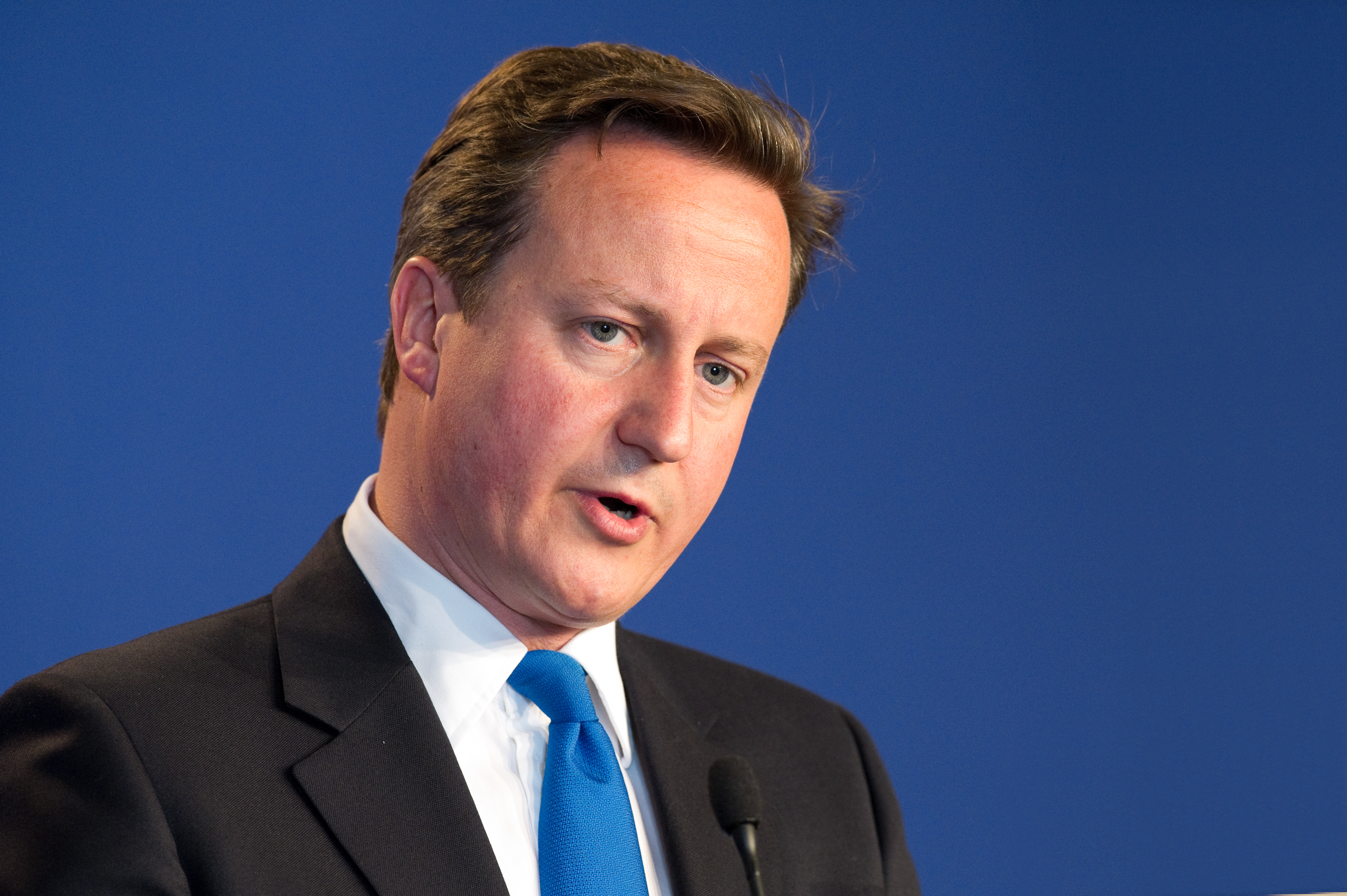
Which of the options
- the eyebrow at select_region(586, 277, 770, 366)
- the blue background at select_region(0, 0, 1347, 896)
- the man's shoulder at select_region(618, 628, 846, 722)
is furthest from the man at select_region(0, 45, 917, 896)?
the blue background at select_region(0, 0, 1347, 896)

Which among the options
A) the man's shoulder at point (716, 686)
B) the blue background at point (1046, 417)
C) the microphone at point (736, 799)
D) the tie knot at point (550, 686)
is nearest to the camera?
the microphone at point (736, 799)

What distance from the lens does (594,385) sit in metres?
1.38

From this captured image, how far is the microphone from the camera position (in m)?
1.36

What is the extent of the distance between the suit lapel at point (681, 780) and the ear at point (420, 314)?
18.6 inches

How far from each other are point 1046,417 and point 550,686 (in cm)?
159

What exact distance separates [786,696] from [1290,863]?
1.44m

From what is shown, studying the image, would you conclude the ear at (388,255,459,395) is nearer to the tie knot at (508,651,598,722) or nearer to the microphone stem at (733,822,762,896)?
the tie knot at (508,651,598,722)

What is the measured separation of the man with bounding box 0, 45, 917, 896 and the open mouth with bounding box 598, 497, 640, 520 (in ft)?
0.06

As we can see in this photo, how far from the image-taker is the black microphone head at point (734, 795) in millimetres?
1369

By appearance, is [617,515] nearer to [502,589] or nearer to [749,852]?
[502,589]

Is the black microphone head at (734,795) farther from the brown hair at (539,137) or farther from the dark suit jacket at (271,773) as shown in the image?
the brown hair at (539,137)

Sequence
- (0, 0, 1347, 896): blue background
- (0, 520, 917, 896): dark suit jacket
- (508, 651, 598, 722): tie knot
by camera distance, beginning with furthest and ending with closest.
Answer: (0, 0, 1347, 896): blue background < (508, 651, 598, 722): tie knot < (0, 520, 917, 896): dark suit jacket

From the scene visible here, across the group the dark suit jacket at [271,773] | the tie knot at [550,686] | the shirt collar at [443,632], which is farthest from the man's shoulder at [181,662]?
the tie knot at [550,686]

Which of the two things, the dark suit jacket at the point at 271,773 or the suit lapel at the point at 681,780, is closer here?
the dark suit jacket at the point at 271,773
